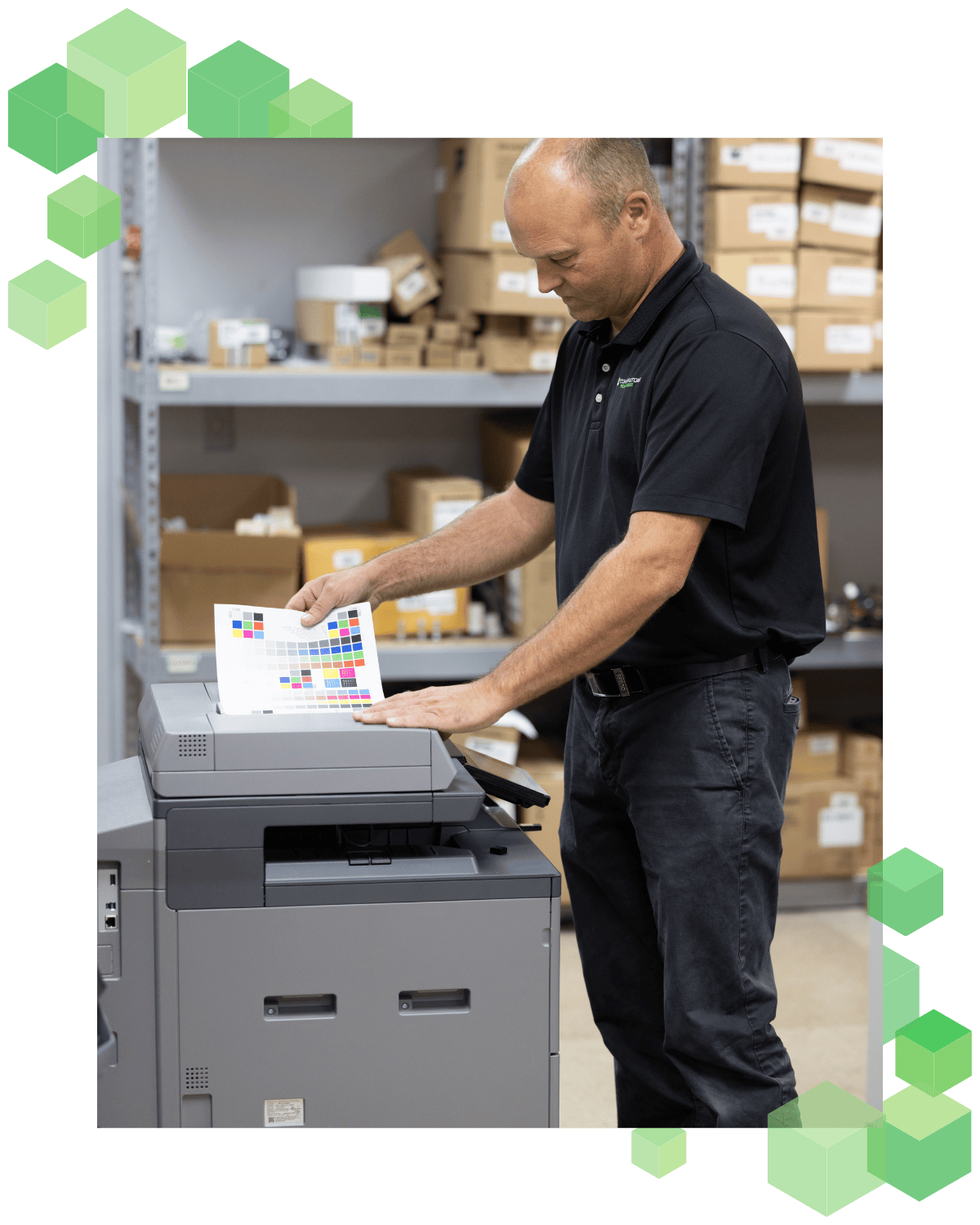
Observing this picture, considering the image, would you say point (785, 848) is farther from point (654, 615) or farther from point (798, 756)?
point (654, 615)

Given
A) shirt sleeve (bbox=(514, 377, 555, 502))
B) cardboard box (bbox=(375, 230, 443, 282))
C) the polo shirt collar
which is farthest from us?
cardboard box (bbox=(375, 230, 443, 282))

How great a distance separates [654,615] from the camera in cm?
184

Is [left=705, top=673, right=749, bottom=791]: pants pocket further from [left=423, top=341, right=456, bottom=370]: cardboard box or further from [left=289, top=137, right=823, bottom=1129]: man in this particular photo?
[left=423, top=341, right=456, bottom=370]: cardboard box

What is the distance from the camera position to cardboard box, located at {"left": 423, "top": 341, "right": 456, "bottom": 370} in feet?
10.5

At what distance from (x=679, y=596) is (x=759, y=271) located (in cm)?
168

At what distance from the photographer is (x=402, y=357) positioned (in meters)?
3.21

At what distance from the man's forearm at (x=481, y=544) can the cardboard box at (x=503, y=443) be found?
1.01 meters

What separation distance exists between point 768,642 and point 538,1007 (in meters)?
0.59
